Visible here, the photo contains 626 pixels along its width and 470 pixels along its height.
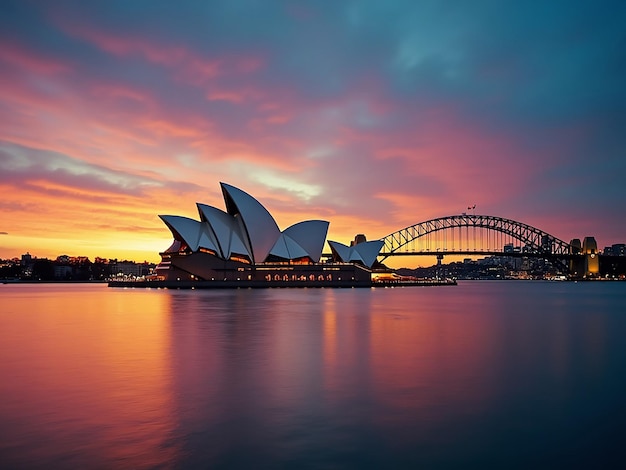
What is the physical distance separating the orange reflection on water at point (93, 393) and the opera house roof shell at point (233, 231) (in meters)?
59.1

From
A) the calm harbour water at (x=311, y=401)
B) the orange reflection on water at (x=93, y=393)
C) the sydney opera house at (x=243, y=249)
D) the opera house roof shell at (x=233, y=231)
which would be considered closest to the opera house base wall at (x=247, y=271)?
the sydney opera house at (x=243, y=249)

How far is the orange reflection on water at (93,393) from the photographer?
8875mm

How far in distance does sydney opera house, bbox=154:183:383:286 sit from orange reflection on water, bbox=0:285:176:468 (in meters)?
60.5

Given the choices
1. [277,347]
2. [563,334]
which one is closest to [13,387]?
[277,347]

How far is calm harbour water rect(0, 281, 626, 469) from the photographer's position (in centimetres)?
842

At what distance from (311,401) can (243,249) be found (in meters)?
79.2

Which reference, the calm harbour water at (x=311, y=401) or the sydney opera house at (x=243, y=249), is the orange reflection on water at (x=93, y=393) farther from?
the sydney opera house at (x=243, y=249)

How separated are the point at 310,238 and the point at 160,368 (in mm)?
82354

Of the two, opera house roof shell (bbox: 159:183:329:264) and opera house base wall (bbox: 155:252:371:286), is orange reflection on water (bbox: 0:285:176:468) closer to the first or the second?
opera house roof shell (bbox: 159:183:329:264)

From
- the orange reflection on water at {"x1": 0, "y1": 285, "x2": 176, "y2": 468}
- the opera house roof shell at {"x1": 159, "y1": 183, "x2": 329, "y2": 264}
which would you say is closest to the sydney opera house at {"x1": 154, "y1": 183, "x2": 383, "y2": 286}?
the opera house roof shell at {"x1": 159, "y1": 183, "x2": 329, "y2": 264}

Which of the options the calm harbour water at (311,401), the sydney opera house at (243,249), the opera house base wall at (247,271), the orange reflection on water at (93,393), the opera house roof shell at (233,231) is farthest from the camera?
the opera house base wall at (247,271)

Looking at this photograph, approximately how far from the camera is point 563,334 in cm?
2589

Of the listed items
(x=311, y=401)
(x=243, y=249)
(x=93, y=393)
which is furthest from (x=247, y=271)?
(x=311, y=401)

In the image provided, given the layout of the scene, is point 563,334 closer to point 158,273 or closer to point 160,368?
A: point 160,368
